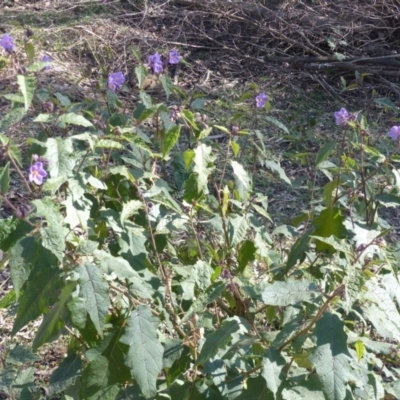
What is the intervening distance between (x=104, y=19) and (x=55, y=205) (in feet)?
18.6

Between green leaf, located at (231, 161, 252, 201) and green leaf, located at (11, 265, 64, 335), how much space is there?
724mm

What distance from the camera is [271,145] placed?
5344 millimetres

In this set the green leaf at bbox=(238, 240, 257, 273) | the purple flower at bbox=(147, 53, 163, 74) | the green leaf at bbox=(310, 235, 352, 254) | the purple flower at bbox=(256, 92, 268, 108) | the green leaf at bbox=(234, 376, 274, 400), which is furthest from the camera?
the purple flower at bbox=(256, 92, 268, 108)

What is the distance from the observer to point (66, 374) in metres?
2.01

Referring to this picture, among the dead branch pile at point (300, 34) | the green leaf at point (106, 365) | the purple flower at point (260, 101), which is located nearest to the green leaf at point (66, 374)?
the green leaf at point (106, 365)

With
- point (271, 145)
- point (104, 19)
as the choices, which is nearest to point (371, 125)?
point (271, 145)

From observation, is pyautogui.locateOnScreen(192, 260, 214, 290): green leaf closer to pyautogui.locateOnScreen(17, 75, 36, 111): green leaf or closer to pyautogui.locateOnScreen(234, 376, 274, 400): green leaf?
pyautogui.locateOnScreen(234, 376, 274, 400): green leaf

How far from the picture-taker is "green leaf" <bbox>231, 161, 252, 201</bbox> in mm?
2197

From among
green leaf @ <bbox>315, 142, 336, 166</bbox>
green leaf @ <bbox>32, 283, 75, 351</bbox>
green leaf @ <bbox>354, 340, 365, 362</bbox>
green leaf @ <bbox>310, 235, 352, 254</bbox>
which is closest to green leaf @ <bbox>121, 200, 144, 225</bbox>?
green leaf @ <bbox>32, 283, 75, 351</bbox>

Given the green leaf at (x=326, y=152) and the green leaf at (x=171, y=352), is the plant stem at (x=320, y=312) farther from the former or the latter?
the green leaf at (x=326, y=152)

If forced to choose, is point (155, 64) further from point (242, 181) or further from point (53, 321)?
point (53, 321)

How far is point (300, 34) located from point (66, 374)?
17.2ft

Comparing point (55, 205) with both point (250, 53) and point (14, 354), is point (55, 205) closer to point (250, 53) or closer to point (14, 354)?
point (14, 354)

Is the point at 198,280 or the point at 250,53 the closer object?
the point at 198,280
